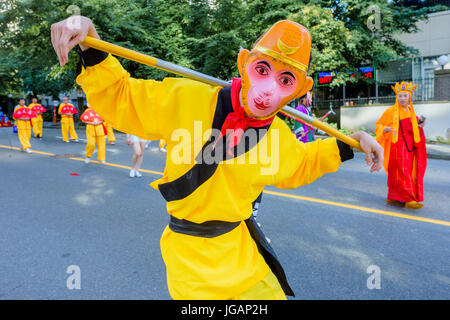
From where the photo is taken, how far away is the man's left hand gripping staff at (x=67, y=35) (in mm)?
1355

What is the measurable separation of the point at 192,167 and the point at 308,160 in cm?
70

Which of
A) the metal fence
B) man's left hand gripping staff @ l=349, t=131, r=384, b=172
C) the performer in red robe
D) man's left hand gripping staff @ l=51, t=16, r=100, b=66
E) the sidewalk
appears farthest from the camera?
the metal fence

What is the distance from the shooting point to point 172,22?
58.8 feet

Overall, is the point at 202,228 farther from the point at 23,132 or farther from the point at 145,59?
the point at 23,132

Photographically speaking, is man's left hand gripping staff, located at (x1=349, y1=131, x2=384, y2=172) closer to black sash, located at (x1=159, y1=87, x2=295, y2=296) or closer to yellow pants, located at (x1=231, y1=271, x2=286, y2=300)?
black sash, located at (x1=159, y1=87, x2=295, y2=296)

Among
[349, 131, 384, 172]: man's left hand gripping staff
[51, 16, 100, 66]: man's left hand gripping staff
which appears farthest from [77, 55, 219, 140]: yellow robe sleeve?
[349, 131, 384, 172]: man's left hand gripping staff

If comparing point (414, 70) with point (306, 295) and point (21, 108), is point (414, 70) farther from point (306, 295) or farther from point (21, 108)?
point (306, 295)

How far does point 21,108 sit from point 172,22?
28.0 feet

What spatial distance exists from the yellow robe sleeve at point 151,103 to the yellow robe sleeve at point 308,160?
0.53 metres

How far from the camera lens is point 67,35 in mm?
1361

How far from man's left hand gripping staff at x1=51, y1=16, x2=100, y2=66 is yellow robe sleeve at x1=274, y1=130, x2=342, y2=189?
1058 mm

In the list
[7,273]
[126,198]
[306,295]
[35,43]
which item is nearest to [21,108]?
[35,43]

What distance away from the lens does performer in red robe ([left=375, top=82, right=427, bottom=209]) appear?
5.48m

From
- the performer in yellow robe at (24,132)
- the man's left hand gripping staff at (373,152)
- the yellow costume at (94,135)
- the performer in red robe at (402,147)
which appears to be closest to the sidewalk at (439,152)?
the performer in red robe at (402,147)
